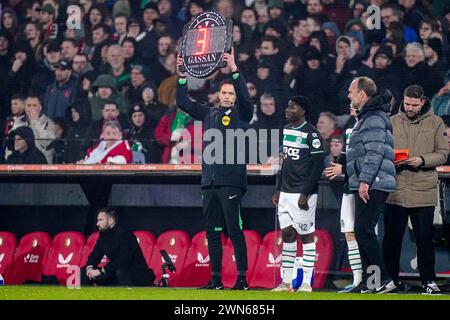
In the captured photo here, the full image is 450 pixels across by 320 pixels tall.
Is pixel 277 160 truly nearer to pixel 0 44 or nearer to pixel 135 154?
pixel 135 154

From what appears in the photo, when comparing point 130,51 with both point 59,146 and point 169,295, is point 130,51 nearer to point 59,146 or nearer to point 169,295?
point 59,146

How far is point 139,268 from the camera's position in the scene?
11.3 meters

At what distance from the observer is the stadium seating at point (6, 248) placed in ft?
39.5

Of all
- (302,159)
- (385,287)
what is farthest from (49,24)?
(385,287)

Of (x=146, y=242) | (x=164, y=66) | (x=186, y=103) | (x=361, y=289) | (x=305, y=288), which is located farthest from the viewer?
(x=164, y=66)

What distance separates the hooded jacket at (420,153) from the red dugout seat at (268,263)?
1771mm

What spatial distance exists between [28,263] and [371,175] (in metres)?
4.58

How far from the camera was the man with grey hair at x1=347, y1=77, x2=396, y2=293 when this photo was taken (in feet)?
29.6

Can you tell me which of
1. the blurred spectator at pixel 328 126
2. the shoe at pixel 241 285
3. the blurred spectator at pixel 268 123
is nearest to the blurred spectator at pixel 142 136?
the blurred spectator at pixel 268 123

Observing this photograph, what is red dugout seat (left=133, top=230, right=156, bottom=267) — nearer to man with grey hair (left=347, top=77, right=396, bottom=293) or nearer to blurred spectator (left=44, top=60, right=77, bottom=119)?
blurred spectator (left=44, top=60, right=77, bottom=119)

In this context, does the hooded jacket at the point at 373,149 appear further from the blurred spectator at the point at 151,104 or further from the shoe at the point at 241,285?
the blurred spectator at the point at 151,104

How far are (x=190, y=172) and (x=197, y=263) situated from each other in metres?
0.94

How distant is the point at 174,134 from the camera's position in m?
12.1
